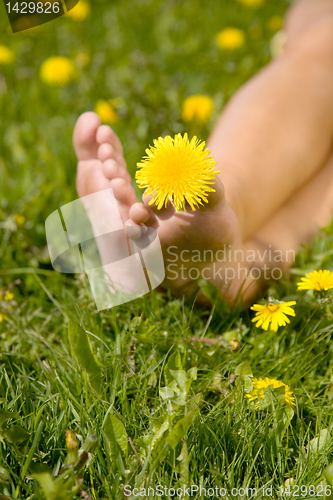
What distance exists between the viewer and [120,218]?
97 centimetres

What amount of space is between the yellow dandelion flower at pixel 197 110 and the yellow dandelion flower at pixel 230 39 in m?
0.59

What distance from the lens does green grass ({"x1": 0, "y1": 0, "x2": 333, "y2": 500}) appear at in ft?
2.34

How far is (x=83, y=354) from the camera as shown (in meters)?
0.82

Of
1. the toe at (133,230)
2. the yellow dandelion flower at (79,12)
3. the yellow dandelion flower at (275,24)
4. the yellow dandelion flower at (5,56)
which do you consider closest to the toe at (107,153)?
the toe at (133,230)

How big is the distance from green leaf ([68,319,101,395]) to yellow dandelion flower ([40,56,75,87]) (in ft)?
4.43

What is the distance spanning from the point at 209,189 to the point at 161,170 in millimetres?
89

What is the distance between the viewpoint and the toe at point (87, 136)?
107 centimetres

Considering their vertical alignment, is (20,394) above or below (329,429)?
above

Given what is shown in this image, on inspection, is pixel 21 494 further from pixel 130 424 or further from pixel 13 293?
pixel 13 293

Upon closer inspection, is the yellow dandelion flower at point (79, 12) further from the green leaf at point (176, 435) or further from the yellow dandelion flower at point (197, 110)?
the green leaf at point (176, 435)

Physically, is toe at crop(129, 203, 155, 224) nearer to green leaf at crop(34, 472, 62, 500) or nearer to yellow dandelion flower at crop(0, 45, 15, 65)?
green leaf at crop(34, 472, 62, 500)

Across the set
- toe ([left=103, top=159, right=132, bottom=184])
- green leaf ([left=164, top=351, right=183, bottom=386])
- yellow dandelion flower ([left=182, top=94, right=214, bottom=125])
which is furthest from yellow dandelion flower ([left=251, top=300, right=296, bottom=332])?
yellow dandelion flower ([left=182, top=94, right=214, bottom=125])

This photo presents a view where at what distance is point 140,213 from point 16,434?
427mm

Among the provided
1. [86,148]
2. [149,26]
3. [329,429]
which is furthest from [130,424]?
[149,26]
